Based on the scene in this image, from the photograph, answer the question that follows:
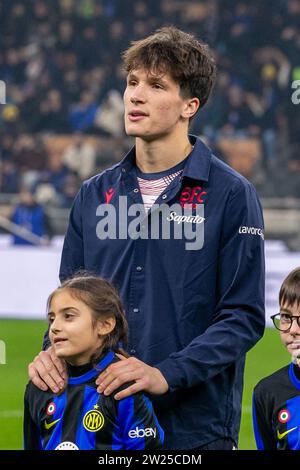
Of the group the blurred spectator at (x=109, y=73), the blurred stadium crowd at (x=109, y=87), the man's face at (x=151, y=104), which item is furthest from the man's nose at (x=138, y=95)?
the blurred spectator at (x=109, y=73)

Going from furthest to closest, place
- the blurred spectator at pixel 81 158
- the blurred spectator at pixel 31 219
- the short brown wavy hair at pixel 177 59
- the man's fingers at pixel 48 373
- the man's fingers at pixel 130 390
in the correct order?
the blurred spectator at pixel 81 158 → the blurred spectator at pixel 31 219 → the short brown wavy hair at pixel 177 59 → the man's fingers at pixel 48 373 → the man's fingers at pixel 130 390

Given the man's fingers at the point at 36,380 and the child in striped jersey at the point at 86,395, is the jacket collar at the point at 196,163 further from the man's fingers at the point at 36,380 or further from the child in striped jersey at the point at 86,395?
the man's fingers at the point at 36,380

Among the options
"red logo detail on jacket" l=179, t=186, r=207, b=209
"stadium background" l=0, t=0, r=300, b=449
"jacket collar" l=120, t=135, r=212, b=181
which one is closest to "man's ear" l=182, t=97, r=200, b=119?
"jacket collar" l=120, t=135, r=212, b=181

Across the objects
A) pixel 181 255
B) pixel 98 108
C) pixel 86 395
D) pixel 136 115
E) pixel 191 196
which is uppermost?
pixel 98 108

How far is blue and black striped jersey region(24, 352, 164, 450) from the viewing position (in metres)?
3.27

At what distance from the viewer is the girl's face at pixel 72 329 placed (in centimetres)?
341

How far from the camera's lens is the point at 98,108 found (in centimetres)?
1684

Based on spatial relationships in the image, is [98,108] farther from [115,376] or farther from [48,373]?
[115,376]

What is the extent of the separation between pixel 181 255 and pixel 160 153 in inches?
14.0

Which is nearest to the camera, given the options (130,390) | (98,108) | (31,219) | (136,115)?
(130,390)

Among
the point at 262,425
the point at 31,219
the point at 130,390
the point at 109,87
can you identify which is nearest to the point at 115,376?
the point at 130,390

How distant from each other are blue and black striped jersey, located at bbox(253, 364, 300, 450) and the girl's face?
0.67 m

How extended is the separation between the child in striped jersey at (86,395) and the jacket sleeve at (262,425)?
530 millimetres

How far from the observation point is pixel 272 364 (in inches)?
437
